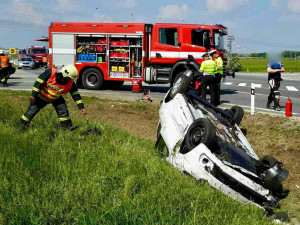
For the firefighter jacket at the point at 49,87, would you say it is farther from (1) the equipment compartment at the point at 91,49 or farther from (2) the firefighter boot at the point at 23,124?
(1) the equipment compartment at the point at 91,49

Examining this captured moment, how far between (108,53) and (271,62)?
7.91 meters

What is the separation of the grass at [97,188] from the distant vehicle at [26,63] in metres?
34.4

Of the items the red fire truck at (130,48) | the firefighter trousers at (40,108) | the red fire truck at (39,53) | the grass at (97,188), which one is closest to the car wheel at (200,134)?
the grass at (97,188)

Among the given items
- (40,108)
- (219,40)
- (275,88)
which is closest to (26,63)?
(219,40)

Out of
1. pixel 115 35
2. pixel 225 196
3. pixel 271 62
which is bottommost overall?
pixel 225 196

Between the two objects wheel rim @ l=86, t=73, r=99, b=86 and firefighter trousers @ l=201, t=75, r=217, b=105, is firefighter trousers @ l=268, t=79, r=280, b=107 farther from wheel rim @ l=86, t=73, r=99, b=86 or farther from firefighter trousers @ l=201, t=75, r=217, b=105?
wheel rim @ l=86, t=73, r=99, b=86

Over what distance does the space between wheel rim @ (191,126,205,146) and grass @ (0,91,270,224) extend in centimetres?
55

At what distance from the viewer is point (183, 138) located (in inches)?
236

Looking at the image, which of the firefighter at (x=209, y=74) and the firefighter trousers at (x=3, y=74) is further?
the firefighter trousers at (x=3, y=74)

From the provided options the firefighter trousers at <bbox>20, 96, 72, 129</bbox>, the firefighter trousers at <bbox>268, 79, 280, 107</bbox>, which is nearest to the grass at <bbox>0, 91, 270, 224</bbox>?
the firefighter trousers at <bbox>20, 96, 72, 129</bbox>

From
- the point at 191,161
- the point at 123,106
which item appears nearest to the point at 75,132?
the point at 191,161

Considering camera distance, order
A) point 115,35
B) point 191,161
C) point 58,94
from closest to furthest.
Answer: point 191,161
point 58,94
point 115,35

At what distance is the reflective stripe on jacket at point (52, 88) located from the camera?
7293mm

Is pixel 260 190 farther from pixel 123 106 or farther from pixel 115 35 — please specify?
pixel 115 35
